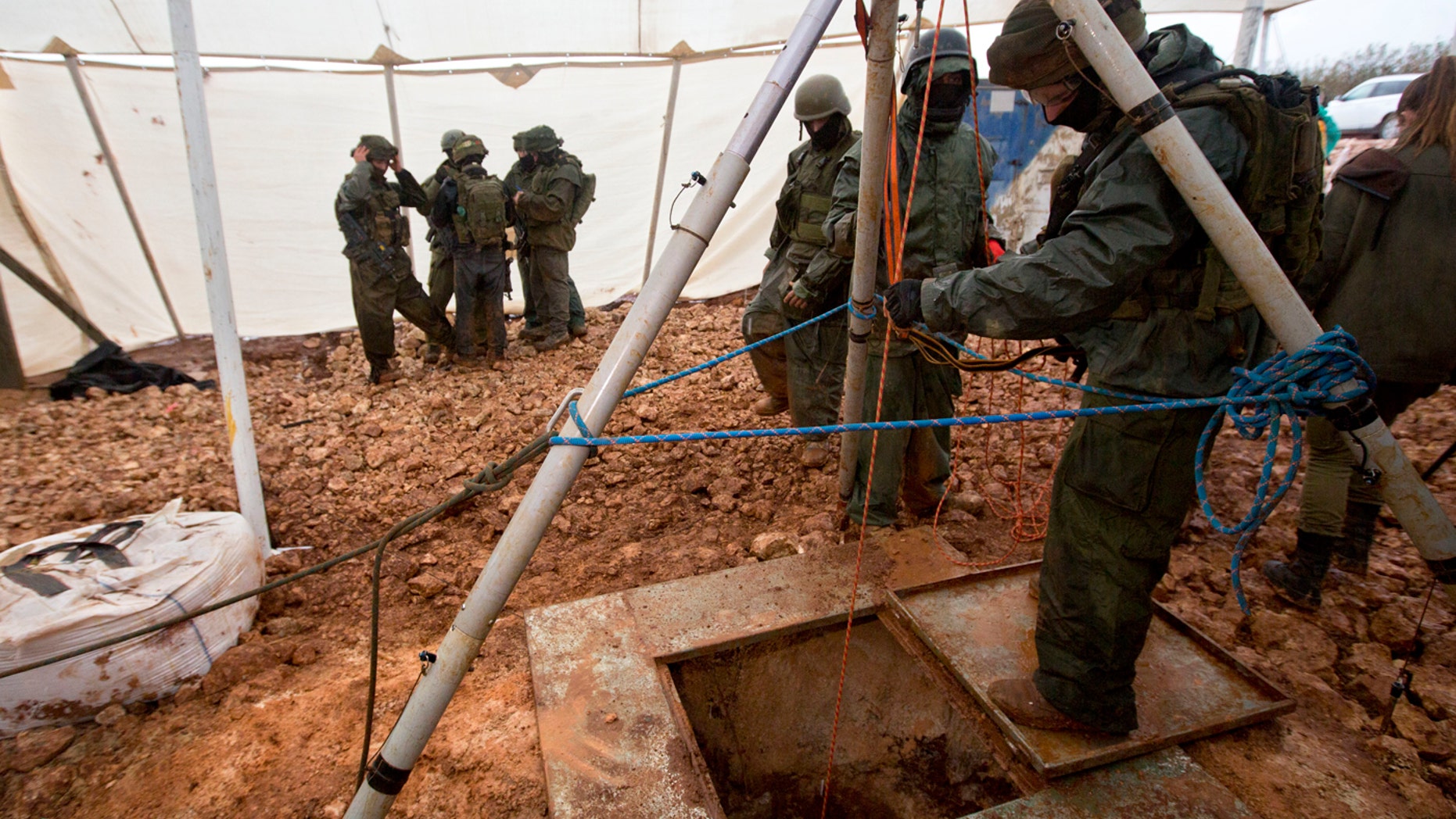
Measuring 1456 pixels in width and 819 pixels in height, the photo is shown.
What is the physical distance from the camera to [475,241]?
582 cm

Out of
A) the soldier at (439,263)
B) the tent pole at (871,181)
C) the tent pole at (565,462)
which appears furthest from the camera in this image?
the soldier at (439,263)

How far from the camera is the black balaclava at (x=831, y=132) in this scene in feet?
10.9

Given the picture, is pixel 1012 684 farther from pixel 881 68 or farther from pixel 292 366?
pixel 292 366

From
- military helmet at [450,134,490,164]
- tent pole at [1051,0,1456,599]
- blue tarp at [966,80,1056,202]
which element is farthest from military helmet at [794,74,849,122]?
blue tarp at [966,80,1056,202]

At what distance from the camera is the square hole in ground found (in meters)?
2.32

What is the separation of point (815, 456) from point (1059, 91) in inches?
91.7

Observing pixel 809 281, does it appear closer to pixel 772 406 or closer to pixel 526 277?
pixel 772 406

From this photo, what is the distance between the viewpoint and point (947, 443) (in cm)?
309

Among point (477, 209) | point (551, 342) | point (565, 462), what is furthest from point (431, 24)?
point (565, 462)

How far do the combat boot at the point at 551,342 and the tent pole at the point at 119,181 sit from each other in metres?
3.49

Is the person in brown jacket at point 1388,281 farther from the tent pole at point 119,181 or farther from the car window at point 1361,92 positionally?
the car window at point 1361,92

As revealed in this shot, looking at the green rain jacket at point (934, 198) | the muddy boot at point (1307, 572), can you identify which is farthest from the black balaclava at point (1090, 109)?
the muddy boot at point (1307, 572)

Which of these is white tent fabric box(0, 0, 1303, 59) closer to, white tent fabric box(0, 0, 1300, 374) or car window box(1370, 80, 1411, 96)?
white tent fabric box(0, 0, 1300, 374)

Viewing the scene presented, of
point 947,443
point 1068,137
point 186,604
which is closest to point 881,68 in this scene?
point 947,443
